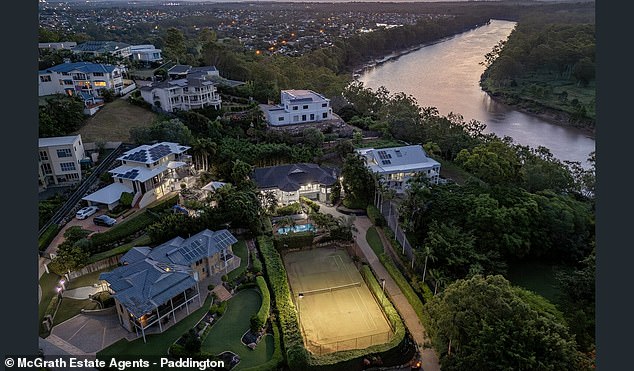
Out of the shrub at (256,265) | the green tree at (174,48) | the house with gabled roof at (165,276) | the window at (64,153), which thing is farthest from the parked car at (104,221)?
the green tree at (174,48)

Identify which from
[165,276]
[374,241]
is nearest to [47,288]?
[165,276]

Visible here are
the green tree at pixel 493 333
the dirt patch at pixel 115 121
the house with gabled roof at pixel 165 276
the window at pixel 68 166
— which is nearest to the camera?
the green tree at pixel 493 333

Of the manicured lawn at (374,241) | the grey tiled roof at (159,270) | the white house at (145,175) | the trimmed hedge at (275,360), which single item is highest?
the white house at (145,175)

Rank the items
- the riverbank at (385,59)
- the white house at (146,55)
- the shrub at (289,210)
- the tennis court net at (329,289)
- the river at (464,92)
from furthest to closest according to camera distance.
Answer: the riverbank at (385,59) < the white house at (146,55) < the river at (464,92) < the shrub at (289,210) < the tennis court net at (329,289)

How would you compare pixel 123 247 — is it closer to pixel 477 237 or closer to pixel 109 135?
pixel 109 135

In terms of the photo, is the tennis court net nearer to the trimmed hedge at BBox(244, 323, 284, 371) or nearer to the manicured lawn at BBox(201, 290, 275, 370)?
the manicured lawn at BBox(201, 290, 275, 370)

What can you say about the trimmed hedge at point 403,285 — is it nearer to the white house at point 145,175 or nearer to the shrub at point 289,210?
the shrub at point 289,210
